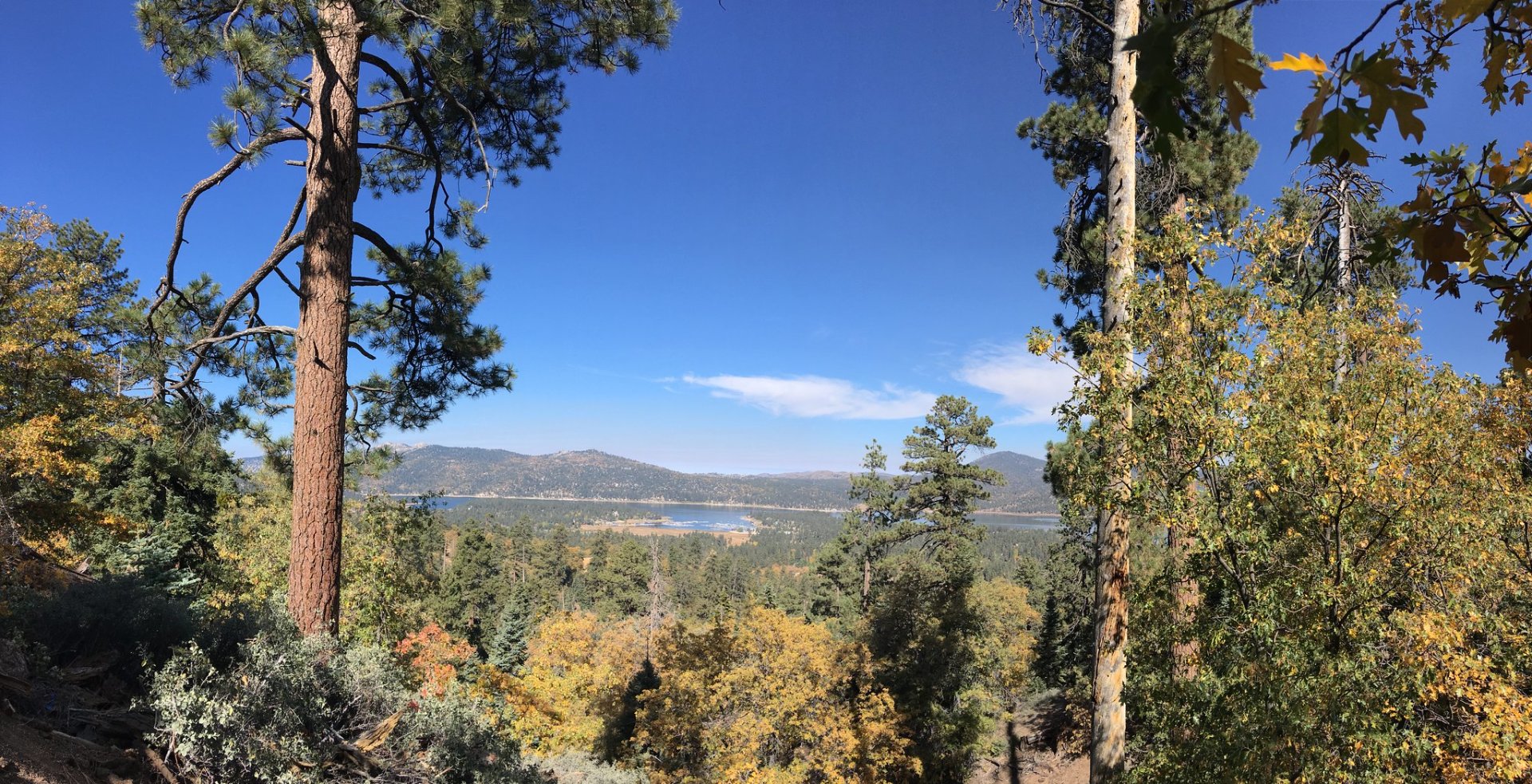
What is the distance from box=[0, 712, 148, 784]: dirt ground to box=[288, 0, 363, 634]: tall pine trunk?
131 centimetres

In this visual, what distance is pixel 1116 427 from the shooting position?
14.9 ft

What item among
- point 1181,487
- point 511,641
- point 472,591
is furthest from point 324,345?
point 472,591

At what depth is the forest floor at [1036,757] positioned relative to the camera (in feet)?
47.8

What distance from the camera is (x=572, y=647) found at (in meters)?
20.3

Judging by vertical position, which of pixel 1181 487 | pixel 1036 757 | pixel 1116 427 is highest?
pixel 1116 427

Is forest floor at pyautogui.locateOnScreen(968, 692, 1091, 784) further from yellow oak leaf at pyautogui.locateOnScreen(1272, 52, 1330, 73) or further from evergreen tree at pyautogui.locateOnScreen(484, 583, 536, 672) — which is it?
evergreen tree at pyautogui.locateOnScreen(484, 583, 536, 672)

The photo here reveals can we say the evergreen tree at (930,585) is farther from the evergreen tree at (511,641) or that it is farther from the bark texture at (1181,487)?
the evergreen tree at (511,641)

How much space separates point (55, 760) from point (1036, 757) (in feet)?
63.0

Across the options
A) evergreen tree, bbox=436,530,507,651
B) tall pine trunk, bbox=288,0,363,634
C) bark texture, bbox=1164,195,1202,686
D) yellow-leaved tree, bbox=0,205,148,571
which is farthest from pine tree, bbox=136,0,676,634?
evergreen tree, bbox=436,530,507,651

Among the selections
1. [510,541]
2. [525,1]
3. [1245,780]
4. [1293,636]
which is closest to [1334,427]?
[1293,636]

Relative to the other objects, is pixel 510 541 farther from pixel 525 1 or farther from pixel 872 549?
pixel 525 1

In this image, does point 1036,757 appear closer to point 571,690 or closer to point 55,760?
point 571,690

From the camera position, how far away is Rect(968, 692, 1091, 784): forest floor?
14.6 meters

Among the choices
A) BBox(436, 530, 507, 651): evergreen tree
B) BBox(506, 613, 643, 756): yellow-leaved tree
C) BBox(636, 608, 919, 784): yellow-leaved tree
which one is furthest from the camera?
BBox(436, 530, 507, 651): evergreen tree
